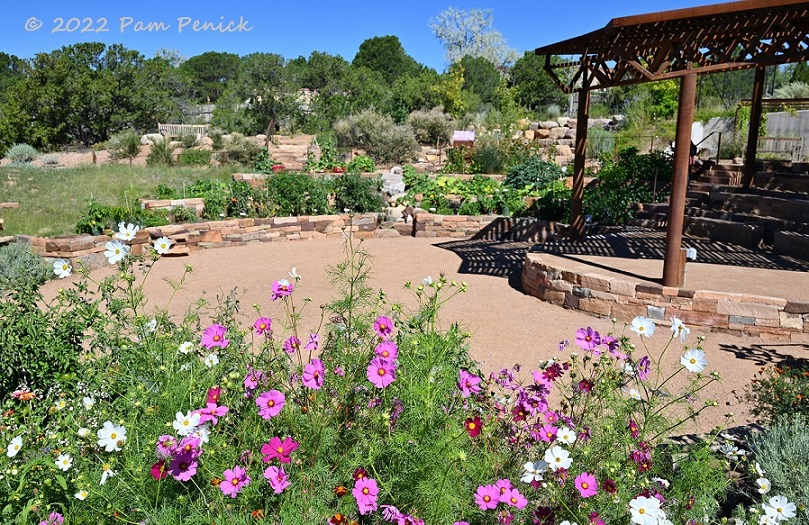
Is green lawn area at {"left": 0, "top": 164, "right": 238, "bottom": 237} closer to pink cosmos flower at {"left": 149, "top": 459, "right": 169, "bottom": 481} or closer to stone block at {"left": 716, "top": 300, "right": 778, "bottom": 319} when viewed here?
stone block at {"left": 716, "top": 300, "right": 778, "bottom": 319}

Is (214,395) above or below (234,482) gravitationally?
above

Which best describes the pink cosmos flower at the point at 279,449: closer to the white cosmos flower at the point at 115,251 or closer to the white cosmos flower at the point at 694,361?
the white cosmos flower at the point at 115,251

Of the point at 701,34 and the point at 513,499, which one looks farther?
the point at 701,34

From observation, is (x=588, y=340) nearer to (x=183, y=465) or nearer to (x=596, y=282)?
(x=183, y=465)

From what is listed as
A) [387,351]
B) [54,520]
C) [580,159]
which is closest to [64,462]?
[54,520]

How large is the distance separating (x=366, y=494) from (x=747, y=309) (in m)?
5.13

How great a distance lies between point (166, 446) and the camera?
73.8 inches

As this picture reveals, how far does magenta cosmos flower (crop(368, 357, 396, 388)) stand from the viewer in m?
2.15

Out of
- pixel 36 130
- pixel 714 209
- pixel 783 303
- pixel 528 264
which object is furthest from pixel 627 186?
pixel 36 130

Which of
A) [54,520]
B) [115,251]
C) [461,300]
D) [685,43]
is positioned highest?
[685,43]

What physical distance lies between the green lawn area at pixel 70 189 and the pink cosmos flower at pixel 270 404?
8.86 meters

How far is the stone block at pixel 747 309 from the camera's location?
588 centimetres

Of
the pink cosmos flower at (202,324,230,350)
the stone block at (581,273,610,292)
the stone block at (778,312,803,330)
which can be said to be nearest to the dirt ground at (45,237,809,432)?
the stone block at (778,312,803,330)

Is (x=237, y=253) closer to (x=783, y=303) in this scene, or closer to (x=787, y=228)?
(x=783, y=303)
